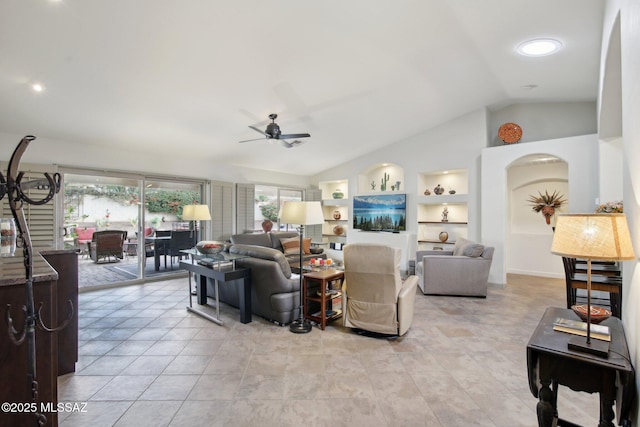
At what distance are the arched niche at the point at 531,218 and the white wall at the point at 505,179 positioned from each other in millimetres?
587

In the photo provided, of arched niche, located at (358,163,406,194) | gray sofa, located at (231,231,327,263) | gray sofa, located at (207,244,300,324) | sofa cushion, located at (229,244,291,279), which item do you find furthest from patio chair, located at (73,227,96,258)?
arched niche, located at (358,163,406,194)

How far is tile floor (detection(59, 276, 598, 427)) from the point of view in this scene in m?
2.04

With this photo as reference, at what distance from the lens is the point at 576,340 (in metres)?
1.47

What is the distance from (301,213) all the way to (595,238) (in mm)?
2613

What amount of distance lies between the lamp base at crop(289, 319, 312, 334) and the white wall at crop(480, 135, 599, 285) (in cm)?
406

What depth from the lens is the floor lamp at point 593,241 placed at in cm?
131

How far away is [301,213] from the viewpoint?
139 inches

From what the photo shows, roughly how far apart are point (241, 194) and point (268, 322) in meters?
4.13

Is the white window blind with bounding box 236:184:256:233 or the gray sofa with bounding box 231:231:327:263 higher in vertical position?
the white window blind with bounding box 236:184:256:233

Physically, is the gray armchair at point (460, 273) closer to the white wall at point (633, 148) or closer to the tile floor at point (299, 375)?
the tile floor at point (299, 375)

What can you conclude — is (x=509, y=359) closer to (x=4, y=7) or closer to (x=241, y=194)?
(x=4, y=7)

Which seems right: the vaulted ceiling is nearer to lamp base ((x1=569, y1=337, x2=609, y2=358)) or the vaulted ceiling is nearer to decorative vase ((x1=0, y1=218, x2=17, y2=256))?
decorative vase ((x1=0, y1=218, x2=17, y2=256))

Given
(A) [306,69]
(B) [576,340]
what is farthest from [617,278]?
(A) [306,69]

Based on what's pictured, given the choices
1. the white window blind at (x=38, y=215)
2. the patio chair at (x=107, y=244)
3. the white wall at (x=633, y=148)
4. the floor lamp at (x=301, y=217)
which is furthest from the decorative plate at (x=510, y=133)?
the patio chair at (x=107, y=244)
